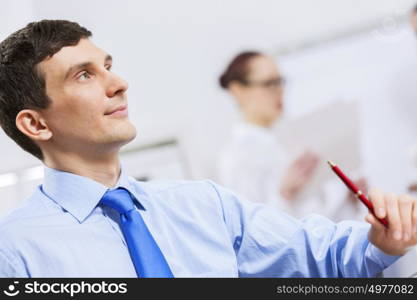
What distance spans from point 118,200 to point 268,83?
128 cm

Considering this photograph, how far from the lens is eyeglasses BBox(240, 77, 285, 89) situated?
2.03 m

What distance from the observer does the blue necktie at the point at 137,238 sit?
0.77 meters

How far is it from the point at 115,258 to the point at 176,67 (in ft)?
4.14

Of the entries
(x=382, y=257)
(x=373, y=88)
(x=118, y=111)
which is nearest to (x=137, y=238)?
(x=118, y=111)

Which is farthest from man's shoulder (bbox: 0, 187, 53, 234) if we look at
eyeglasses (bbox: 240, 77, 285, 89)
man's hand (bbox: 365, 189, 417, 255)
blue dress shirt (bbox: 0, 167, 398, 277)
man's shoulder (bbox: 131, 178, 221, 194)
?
eyeglasses (bbox: 240, 77, 285, 89)

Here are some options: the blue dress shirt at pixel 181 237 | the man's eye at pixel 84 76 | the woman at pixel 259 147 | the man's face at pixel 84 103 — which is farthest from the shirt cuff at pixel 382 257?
the woman at pixel 259 147

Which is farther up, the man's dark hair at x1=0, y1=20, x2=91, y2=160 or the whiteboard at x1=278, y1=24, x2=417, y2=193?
the man's dark hair at x1=0, y1=20, x2=91, y2=160

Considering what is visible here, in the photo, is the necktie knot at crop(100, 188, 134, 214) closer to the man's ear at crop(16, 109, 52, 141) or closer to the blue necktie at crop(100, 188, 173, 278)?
the blue necktie at crop(100, 188, 173, 278)

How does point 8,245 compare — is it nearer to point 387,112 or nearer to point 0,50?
point 0,50

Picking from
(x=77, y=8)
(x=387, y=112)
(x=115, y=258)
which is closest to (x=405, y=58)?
(x=387, y=112)

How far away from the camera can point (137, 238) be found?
80 cm

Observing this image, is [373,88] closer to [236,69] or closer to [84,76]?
[236,69]

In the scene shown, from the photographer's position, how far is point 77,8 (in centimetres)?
186

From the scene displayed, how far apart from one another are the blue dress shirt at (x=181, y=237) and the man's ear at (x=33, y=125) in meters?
0.05
